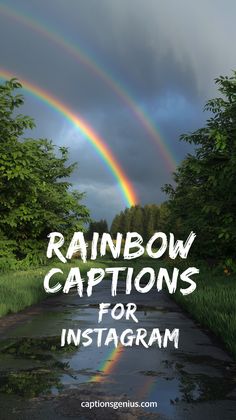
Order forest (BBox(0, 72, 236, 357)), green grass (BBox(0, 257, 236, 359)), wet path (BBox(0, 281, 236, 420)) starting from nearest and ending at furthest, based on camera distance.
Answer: wet path (BBox(0, 281, 236, 420)) → green grass (BBox(0, 257, 236, 359)) → forest (BBox(0, 72, 236, 357))

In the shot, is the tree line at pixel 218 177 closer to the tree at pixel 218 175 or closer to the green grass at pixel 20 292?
the tree at pixel 218 175

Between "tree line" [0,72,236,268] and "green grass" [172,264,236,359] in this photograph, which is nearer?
"green grass" [172,264,236,359]

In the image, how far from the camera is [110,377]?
6.89 m

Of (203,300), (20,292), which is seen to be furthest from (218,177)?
(20,292)

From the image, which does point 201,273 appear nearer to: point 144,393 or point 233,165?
point 233,165

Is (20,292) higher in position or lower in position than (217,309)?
higher

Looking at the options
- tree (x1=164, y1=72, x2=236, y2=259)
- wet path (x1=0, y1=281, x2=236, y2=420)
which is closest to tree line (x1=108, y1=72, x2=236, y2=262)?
tree (x1=164, y1=72, x2=236, y2=259)

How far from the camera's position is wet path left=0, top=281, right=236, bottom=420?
5438 millimetres

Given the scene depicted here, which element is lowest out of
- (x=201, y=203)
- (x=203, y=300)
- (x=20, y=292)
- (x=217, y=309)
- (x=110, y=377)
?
(x=110, y=377)

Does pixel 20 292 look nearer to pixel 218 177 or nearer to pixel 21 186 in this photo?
pixel 21 186

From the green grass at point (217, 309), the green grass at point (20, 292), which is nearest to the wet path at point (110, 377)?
the green grass at point (217, 309)

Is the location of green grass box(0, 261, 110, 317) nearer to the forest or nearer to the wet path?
the forest

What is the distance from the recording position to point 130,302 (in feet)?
60.4

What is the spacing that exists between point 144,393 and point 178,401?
18.1 inches
